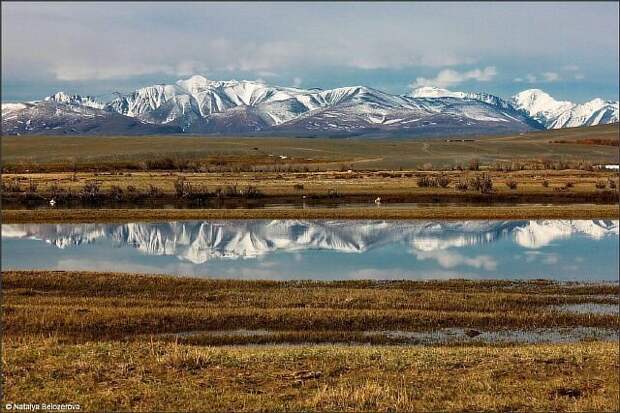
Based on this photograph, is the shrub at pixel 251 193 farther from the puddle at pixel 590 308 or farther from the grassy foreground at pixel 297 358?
the puddle at pixel 590 308

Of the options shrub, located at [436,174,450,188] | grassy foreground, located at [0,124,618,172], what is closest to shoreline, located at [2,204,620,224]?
shrub, located at [436,174,450,188]

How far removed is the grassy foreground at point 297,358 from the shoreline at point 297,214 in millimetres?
28766

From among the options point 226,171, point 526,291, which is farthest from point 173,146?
point 526,291

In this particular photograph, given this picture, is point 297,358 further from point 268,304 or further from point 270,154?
point 270,154

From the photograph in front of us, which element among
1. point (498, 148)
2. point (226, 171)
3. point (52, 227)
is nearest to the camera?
point (52, 227)

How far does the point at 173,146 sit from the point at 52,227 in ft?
404

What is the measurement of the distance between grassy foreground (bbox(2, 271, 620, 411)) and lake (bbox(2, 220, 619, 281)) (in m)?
8.20

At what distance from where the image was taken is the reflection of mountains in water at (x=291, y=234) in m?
41.5

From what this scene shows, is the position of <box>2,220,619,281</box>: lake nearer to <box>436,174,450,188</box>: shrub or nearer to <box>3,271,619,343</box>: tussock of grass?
<box>3,271,619,343</box>: tussock of grass

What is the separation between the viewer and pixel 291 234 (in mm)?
46938

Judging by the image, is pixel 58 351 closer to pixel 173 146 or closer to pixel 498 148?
pixel 173 146

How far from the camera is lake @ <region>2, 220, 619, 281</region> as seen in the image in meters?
33.6

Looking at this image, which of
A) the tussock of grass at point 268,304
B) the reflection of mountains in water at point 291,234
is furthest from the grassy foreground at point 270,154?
the tussock of grass at point 268,304

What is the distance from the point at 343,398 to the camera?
12039 millimetres
